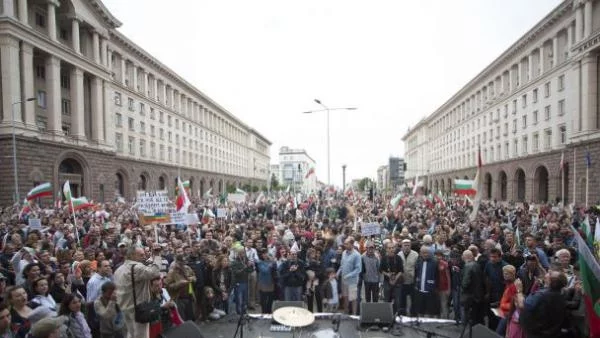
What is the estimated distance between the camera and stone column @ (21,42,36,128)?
29.9 meters

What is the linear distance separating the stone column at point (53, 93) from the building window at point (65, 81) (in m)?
3.90

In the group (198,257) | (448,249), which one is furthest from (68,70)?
(448,249)

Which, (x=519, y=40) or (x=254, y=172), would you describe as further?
(x=254, y=172)

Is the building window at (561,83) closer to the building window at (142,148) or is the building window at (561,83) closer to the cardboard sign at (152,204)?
the cardboard sign at (152,204)

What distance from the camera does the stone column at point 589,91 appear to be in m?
34.2

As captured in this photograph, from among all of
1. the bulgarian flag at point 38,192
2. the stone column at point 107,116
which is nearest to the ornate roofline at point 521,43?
the bulgarian flag at point 38,192

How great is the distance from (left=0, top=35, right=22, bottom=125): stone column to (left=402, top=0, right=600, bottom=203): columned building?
43330 millimetres

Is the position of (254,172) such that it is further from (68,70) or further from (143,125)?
(68,70)

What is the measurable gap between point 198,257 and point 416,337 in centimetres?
526

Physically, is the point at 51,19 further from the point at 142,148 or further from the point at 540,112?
the point at 540,112

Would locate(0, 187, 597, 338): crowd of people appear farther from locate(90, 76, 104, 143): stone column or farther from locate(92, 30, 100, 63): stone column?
locate(92, 30, 100, 63): stone column

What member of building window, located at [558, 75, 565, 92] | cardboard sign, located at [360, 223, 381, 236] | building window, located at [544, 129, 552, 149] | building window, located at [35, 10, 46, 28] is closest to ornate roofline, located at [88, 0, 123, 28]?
building window, located at [35, 10, 46, 28]

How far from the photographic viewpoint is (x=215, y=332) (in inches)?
324

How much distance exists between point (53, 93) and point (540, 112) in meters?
52.2
